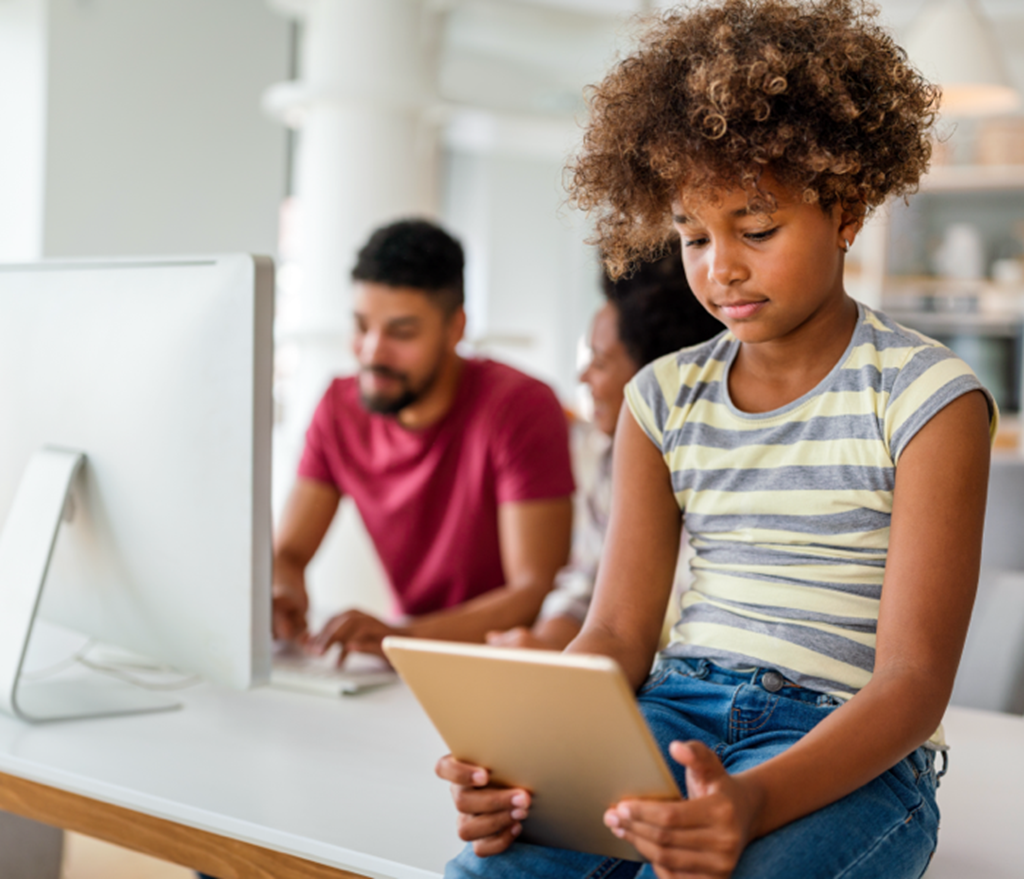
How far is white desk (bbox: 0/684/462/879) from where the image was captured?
0.83 m

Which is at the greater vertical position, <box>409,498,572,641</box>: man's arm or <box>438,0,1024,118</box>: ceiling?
<box>438,0,1024,118</box>: ceiling

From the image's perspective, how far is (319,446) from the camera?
1958 mm

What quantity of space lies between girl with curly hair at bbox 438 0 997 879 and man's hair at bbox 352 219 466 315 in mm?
930

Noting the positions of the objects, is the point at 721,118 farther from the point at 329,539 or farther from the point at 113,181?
the point at 113,181

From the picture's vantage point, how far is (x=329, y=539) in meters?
3.12

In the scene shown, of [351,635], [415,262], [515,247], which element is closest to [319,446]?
[415,262]

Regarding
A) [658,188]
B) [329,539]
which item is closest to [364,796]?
[658,188]

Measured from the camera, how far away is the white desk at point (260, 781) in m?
0.83

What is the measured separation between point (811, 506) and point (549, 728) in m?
0.31

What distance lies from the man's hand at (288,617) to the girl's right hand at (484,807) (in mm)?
745

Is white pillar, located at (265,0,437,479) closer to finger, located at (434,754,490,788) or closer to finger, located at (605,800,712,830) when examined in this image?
finger, located at (434,754,490,788)

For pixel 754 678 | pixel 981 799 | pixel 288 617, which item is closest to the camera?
pixel 754 678

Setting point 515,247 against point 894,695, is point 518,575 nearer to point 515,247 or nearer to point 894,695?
point 894,695

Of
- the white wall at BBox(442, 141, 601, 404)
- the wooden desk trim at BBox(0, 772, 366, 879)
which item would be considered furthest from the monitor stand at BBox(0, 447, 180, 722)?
the white wall at BBox(442, 141, 601, 404)
